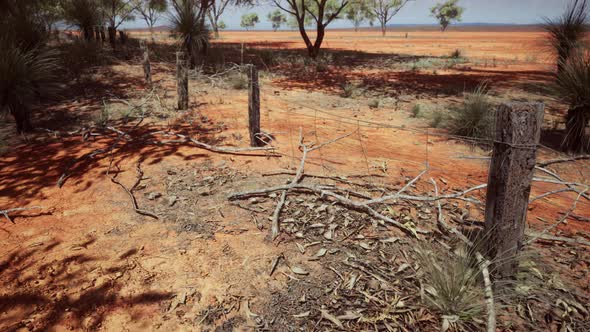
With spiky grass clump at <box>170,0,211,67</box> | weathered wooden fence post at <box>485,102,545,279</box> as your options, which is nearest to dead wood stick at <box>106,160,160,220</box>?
weathered wooden fence post at <box>485,102,545,279</box>

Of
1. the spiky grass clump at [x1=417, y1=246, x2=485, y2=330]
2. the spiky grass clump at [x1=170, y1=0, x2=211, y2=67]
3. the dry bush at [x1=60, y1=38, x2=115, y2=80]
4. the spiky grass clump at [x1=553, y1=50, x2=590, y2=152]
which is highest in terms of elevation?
the spiky grass clump at [x1=170, y1=0, x2=211, y2=67]

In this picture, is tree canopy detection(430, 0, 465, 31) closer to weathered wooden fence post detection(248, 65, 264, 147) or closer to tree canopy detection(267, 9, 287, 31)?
tree canopy detection(267, 9, 287, 31)

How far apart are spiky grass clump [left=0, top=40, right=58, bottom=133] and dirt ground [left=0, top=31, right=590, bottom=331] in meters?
0.49

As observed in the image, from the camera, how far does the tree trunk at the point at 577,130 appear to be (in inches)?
206

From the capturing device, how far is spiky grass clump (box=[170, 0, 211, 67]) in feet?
34.1

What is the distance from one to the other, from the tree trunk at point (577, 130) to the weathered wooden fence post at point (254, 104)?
4.90 m

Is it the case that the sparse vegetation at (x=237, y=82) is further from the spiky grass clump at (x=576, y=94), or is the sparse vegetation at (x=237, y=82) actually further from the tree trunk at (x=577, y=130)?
the tree trunk at (x=577, y=130)

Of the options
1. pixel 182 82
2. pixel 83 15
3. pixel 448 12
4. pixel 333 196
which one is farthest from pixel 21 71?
pixel 448 12

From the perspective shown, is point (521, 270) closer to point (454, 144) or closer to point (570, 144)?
point (454, 144)

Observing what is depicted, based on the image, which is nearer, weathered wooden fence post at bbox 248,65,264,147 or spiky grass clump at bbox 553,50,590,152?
weathered wooden fence post at bbox 248,65,264,147

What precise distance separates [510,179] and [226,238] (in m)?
2.29

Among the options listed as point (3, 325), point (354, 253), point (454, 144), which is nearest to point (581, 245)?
point (354, 253)

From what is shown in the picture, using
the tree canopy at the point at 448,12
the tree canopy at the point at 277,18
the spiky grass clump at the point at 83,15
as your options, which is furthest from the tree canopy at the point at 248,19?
the spiky grass clump at the point at 83,15

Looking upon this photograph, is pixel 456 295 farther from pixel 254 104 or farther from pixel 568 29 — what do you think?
pixel 568 29
